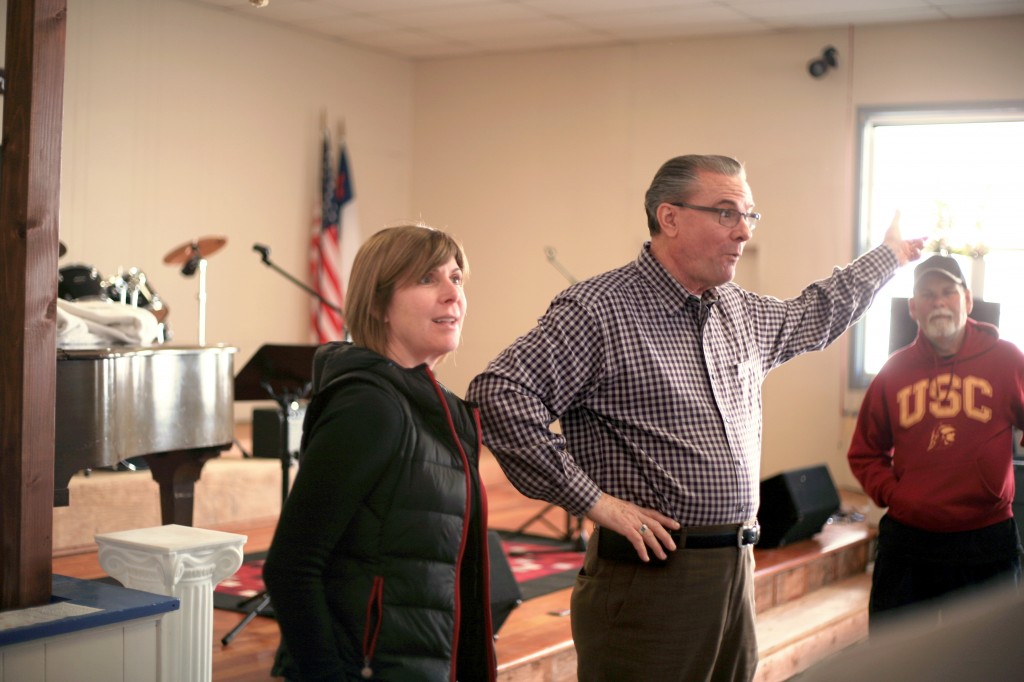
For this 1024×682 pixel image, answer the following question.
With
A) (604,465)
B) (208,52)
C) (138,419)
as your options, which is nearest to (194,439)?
(138,419)

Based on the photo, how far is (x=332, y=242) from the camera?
368 inches

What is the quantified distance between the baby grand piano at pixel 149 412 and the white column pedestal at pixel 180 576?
21.6 inches

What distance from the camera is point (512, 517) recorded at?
24.2 ft

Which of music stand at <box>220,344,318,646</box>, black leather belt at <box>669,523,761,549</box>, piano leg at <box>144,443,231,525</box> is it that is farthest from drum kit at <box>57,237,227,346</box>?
black leather belt at <box>669,523,761,549</box>

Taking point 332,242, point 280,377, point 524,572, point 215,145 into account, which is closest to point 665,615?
point 280,377

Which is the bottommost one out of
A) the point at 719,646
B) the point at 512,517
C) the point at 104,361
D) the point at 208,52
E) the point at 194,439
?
the point at 512,517

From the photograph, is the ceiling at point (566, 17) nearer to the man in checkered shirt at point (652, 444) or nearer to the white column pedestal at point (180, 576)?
the man in checkered shirt at point (652, 444)

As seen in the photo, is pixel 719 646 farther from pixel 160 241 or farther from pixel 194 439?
pixel 160 241

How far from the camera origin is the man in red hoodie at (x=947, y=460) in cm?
367

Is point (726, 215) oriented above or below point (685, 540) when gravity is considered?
above

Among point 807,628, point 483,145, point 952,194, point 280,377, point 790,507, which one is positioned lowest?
point 807,628

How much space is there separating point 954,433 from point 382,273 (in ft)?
7.87

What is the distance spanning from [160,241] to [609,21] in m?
3.55

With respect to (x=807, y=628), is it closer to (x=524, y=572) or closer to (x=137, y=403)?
(x=524, y=572)
